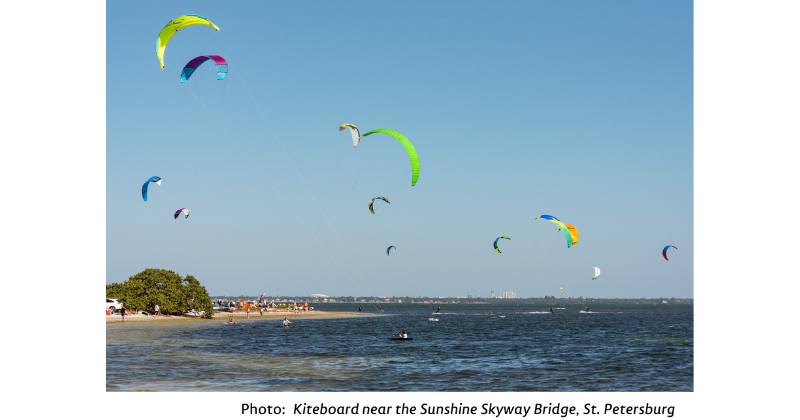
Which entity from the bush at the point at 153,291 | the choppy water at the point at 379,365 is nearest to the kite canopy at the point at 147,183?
the choppy water at the point at 379,365

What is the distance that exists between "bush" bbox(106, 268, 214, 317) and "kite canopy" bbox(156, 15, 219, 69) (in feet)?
128

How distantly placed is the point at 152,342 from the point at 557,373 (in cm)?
2082

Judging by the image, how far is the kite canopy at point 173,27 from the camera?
56.9 feet

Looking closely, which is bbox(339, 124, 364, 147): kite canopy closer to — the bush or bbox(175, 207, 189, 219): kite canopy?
bbox(175, 207, 189, 219): kite canopy

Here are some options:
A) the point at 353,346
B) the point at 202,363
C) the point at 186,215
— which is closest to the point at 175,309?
the point at 186,215

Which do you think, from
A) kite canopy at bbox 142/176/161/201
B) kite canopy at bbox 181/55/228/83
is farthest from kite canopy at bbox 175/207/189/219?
kite canopy at bbox 181/55/228/83

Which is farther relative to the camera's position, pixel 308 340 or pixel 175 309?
pixel 175 309

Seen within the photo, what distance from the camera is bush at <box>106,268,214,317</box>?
5237cm

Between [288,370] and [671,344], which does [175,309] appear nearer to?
[288,370]

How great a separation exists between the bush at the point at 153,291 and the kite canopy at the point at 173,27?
128 feet

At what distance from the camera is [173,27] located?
710 inches

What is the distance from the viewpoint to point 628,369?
80.8 feet

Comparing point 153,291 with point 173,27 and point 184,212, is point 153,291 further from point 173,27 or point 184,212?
point 173,27

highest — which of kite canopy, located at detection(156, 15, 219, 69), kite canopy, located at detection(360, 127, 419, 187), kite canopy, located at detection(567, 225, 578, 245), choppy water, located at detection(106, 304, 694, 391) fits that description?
kite canopy, located at detection(156, 15, 219, 69)
